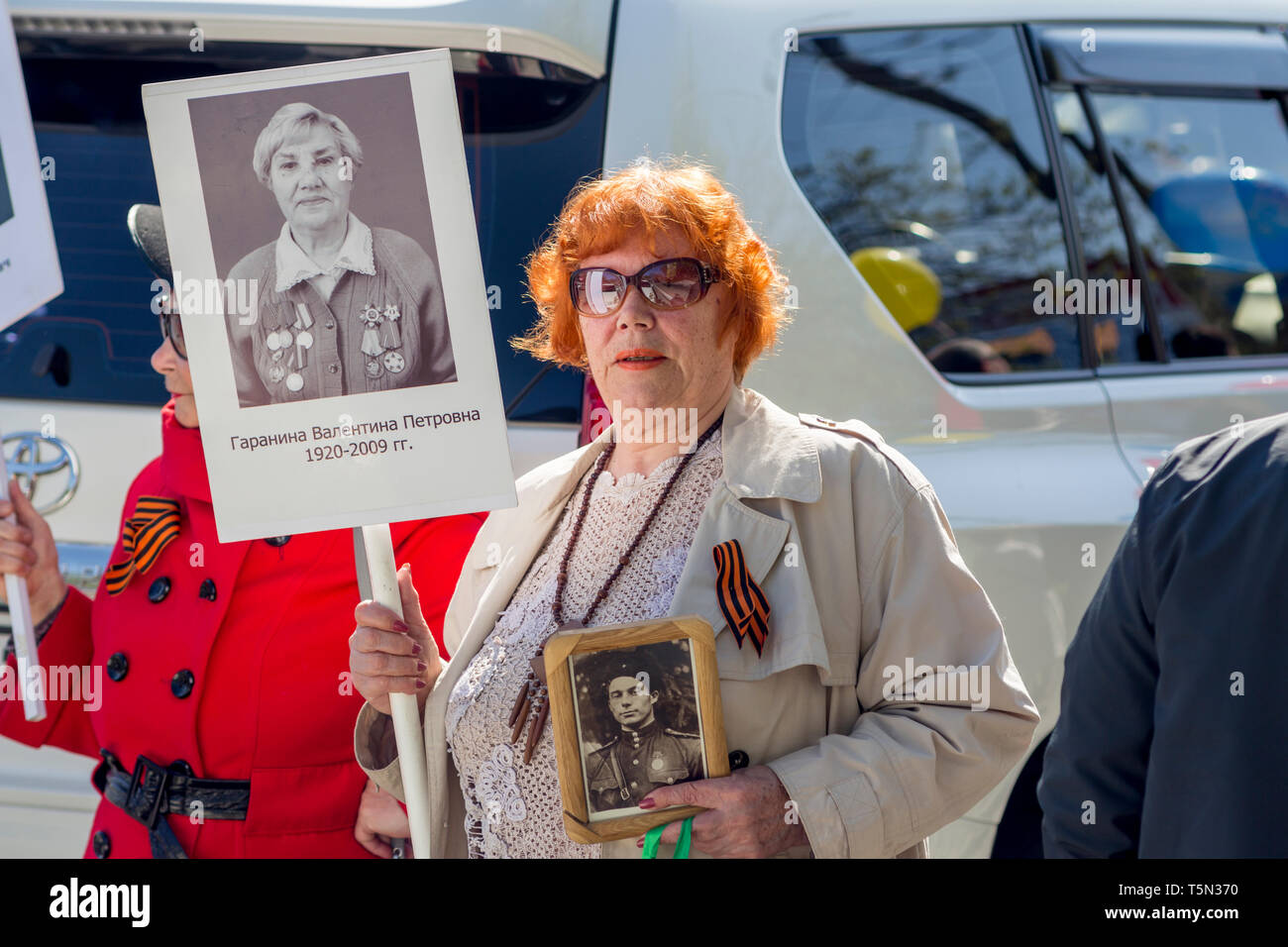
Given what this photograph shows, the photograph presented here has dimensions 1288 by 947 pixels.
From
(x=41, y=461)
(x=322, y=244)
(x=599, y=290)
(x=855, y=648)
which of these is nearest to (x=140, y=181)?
(x=41, y=461)

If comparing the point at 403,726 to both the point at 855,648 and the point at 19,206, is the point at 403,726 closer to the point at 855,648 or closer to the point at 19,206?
the point at 855,648

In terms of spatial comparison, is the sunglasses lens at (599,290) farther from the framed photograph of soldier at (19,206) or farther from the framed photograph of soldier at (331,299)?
the framed photograph of soldier at (19,206)

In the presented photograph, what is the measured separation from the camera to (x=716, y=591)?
1931 mm

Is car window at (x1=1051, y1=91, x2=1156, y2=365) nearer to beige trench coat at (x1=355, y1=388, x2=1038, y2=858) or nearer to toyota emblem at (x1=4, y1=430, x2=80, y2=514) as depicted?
beige trench coat at (x1=355, y1=388, x2=1038, y2=858)

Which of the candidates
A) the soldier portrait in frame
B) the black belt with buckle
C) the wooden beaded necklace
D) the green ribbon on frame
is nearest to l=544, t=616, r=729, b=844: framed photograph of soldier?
the green ribbon on frame

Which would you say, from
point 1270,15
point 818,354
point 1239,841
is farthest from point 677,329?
point 1270,15

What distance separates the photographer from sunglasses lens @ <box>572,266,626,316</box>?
2117 mm

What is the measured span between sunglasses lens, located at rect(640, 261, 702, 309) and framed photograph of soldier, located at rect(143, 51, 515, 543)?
13.0 inches

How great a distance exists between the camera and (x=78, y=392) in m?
2.72

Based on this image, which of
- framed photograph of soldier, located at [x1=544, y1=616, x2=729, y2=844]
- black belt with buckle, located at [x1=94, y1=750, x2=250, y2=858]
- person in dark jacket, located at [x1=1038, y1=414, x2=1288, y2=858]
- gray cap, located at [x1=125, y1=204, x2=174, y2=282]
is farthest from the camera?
gray cap, located at [x1=125, y1=204, x2=174, y2=282]

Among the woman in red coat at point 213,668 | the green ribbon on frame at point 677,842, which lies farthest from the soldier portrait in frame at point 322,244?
the green ribbon on frame at point 677,842

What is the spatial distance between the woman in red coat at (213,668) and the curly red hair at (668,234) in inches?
18.6

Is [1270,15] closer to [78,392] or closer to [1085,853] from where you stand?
[1085,853]

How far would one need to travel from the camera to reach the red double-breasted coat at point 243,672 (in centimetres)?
227
